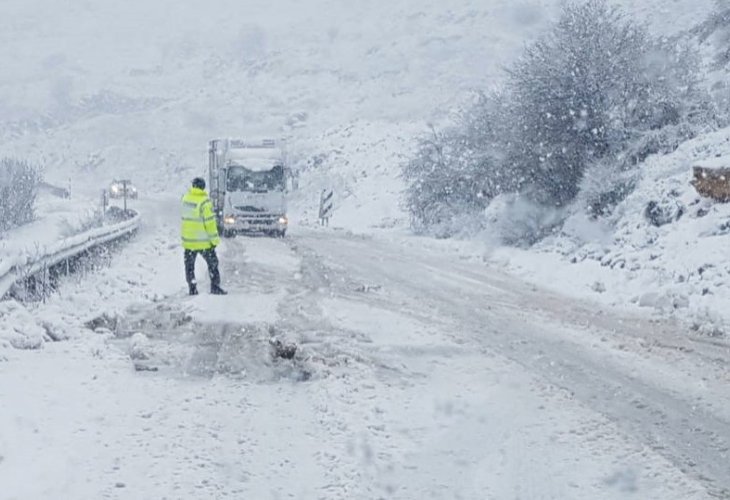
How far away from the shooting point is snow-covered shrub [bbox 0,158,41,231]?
147ft

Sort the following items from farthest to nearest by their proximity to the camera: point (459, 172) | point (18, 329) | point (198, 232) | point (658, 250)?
1. point (459, 172)
2. point (658, 250)
3. point (198, 232)
4. point (18, 329)

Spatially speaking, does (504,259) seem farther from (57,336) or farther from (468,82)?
(468,82)

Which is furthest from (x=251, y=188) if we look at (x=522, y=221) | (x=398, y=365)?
(x=398, y=365)

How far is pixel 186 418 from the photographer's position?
6.30m

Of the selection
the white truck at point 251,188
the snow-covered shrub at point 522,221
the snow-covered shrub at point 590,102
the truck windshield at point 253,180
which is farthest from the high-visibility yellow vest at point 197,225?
the truck windshield at point 253,180

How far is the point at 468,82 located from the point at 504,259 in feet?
189

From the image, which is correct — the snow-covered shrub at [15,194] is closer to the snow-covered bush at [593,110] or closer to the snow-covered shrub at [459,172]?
the snow-covered shrub at [459,172]

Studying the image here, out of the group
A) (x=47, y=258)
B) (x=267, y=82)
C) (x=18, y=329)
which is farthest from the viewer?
(x=267, y=82)

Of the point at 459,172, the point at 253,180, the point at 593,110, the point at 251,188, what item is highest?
the point at 593,110

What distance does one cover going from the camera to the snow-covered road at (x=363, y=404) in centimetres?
514

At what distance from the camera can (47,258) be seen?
1237 centimetres

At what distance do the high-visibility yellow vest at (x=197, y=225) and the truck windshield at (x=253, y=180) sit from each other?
12.9 metres

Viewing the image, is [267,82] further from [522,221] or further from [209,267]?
[209,267]

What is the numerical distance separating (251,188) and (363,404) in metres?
20.2
